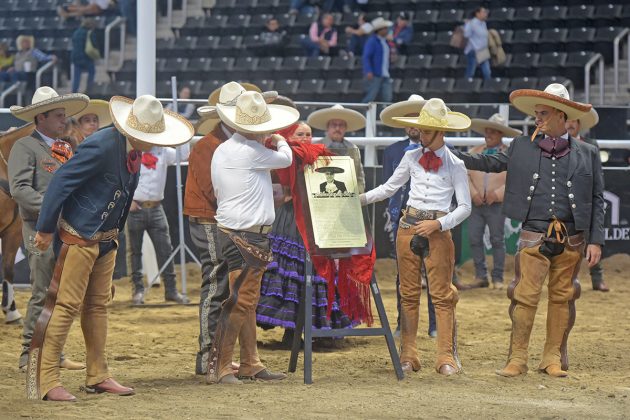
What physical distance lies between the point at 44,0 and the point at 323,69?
7416mm

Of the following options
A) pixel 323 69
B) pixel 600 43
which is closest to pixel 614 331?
pixel 600 43

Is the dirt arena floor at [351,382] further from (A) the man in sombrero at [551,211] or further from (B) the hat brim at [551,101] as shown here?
(B) the hat brim at [551,101]

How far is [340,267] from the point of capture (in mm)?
8258

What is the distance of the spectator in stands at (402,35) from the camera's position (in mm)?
21438

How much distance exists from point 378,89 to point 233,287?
12912mm

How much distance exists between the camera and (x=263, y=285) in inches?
341

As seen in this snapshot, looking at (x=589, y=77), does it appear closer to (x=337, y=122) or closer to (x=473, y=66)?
(x=473, y=66)

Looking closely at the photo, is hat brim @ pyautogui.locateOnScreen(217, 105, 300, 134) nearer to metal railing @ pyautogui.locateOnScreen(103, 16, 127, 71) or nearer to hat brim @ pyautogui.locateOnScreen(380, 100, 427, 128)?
hat brim @ pyautogui.locateOnScreen(380, 100, 427, 128)

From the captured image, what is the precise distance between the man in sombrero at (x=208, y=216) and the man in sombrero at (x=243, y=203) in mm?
349

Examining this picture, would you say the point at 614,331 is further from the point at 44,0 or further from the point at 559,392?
the point at 44,0

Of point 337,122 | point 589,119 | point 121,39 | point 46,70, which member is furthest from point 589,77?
point 46,70

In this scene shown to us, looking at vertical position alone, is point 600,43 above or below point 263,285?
above

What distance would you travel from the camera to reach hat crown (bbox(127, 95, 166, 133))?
688 centimetres

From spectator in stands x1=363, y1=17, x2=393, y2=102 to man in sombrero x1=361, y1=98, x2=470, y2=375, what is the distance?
11.7 m
